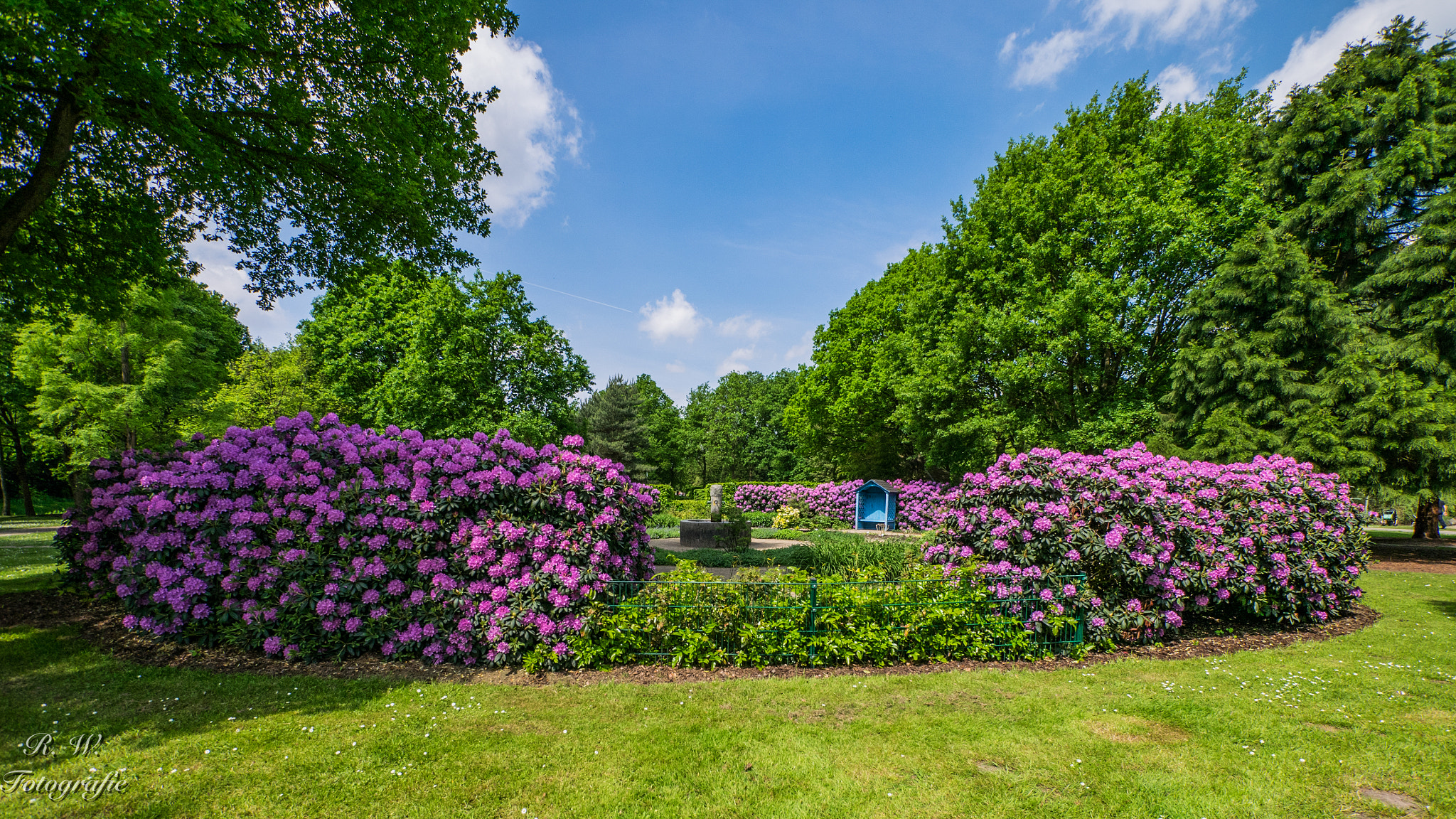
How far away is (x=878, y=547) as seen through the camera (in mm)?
10406

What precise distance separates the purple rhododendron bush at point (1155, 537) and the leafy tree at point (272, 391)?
25.3 m

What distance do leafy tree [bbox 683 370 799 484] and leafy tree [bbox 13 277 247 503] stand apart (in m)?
35.2

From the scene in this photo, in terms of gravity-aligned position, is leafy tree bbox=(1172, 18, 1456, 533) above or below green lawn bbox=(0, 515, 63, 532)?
above

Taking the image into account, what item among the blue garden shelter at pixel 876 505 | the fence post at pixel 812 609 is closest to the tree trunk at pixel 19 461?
the blue garden shelter at pixel 876 505

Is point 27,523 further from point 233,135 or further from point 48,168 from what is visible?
point 233,135

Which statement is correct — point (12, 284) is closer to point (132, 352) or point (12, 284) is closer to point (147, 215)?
point (147, 215)

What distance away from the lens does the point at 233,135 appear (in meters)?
7.55

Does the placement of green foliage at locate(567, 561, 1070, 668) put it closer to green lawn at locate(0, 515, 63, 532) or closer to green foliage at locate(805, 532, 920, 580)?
green foliage at locate(805, 532, 920, 580)

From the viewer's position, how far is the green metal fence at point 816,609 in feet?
18.6

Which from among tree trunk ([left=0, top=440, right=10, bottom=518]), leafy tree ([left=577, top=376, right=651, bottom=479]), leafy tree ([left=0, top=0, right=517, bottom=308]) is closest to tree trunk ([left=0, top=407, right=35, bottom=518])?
tree trunk ([left=0, top=440, right=10, bottom=518])

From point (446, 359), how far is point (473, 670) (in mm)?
19221

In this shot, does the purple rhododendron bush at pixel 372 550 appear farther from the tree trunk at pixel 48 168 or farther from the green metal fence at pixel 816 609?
the tree trunk at pixel 48 168

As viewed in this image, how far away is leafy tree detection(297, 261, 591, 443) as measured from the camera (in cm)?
2203

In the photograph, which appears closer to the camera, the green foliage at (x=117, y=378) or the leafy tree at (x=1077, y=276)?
the leafy tree at (x=1077, y=276)
